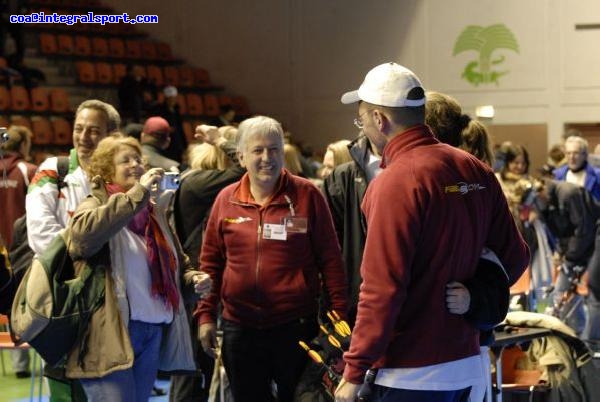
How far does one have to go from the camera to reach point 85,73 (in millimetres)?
17797

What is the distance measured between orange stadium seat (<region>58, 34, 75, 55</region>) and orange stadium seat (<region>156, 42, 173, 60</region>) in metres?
2.05

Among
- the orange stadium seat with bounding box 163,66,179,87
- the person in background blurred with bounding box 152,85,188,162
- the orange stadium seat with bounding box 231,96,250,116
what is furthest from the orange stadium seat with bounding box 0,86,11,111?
the orange stadium seat with bounding box 231,96,250,116

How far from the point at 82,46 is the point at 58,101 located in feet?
8.28

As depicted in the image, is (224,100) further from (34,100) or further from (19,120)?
(19,120)

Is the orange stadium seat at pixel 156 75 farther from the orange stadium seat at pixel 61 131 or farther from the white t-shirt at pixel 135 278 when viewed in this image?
the white t-shirt at pixel 135 278

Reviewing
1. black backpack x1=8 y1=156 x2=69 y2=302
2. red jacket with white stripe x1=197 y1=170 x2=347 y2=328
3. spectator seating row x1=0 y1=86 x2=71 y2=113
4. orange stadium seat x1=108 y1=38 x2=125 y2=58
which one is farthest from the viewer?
orange stadium seat x1=108 y1=38 x2=125 y2=58

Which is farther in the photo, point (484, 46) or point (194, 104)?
point (194, 104)

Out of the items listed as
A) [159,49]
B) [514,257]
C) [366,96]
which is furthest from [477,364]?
[159,49]

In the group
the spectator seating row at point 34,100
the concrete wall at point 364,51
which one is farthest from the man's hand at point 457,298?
the concrete wall at point 364,51

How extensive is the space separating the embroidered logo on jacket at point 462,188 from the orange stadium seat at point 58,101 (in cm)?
1399

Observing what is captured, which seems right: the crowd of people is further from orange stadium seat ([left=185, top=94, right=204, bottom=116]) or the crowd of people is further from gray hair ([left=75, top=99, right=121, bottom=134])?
orange stadium seat ([left=185, top=94, right=204, bottom=116])

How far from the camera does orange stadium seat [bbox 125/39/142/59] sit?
63.5ft

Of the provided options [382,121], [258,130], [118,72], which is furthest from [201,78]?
[382,121]

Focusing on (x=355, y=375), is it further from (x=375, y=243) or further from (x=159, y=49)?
(x=159, y=49)
